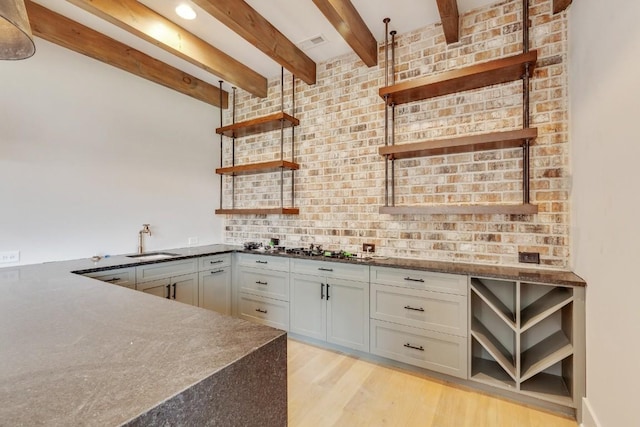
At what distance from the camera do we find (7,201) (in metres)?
2.43

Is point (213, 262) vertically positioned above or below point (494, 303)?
above

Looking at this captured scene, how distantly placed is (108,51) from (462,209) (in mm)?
3451

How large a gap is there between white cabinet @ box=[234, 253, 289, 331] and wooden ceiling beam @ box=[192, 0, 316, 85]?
77.0 inches

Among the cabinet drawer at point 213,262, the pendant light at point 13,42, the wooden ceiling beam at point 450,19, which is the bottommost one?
the cabinet drawer at point 213,262

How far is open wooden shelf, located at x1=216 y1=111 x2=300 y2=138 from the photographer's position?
3.35 meters

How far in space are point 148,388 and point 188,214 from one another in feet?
11.0

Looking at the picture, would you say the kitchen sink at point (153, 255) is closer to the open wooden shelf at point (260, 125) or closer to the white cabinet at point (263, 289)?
the white cabinet at point (263, 289)

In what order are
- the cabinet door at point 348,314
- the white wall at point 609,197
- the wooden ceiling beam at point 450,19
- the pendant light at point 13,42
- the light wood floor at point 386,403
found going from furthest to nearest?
the cabinet door at point 348,314
the wooden ceiling beam at point 450,19
the light wood floor at point 386,403
the white wall at point 609,197
the pendant light at point 13,42

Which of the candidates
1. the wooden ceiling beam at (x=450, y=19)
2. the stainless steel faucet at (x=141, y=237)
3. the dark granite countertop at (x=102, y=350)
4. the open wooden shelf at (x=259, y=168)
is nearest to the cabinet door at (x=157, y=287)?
the stainless steel faucet at (x=141, y=237)

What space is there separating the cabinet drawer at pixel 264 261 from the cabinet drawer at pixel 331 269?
13 cm

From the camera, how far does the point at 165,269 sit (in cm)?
285

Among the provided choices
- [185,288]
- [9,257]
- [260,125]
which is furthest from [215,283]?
[260,125]

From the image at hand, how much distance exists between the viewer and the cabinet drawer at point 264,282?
3.11 metres

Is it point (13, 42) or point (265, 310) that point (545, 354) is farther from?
point (13, 42)
